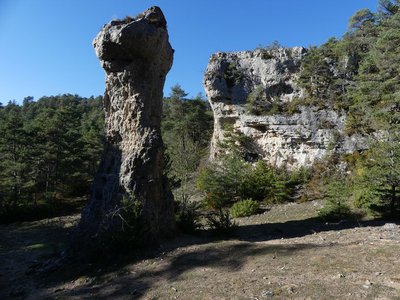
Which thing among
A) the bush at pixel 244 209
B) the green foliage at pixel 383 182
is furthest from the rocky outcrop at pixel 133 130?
the green foliage at pixel 383 182

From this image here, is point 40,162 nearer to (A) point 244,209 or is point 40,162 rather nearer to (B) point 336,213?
(A) point 244,209

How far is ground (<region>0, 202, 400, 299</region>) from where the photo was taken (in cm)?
621

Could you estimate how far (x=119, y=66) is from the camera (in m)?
11.2

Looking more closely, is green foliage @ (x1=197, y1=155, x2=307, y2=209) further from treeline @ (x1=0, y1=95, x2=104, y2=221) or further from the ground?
treeline @ (x1=0, y1=95, x2=104, y2=221)

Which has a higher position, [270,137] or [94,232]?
[270,137]

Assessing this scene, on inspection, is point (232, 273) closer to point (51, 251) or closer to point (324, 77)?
point (51, 251)

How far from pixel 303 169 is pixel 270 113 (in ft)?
18.5

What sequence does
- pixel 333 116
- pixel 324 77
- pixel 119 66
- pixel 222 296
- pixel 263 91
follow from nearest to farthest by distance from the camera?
1. pixel 222 296
2. pixel 119 66
3. pixel 333 116
4. pixel 324 77
5. pixel 263 91

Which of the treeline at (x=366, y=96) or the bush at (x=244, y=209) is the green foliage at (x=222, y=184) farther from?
the treeline at (x=366, y=96)

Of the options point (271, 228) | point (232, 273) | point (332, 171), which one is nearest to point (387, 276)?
point (232, 273)

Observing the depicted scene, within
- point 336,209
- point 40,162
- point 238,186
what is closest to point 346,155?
point 238,186

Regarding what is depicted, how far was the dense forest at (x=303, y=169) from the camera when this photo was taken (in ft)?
55.4

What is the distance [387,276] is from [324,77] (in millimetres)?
23484

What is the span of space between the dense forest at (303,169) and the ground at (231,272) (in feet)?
18.2
